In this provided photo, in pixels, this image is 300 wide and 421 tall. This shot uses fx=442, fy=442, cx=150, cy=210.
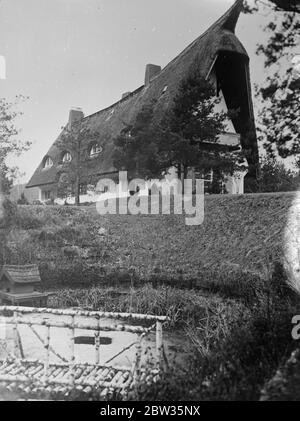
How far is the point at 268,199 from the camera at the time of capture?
1284 cm

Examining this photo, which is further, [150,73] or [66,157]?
[66,157]

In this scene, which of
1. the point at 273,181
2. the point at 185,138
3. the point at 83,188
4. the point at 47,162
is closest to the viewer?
the point at 185,138

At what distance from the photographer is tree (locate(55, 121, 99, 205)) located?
18.2 metres

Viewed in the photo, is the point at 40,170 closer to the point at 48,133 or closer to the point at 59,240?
the point at 59,240

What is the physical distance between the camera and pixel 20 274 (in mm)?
8898

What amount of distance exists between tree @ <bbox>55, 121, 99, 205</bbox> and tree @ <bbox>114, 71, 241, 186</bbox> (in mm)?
5704

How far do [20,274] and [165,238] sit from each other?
5.94 meters

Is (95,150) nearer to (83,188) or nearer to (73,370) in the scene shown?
(83,188)

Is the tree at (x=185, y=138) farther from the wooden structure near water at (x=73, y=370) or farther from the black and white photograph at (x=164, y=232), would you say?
the wooden structure near water at (x=73, y=370)

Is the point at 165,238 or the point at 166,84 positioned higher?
the point at 166,84

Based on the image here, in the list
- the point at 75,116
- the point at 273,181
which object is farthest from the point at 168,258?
the point at 75,116

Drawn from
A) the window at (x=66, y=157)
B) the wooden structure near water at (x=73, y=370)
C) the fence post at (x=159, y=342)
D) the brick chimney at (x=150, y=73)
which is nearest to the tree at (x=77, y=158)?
the window at (x=66, y=157)

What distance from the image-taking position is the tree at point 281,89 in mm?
8281
